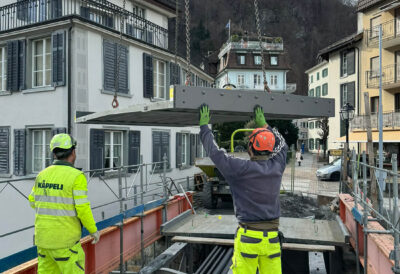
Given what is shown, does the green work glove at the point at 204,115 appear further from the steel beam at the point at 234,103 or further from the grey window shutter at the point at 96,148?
the grey window shutter at the point at 96,148

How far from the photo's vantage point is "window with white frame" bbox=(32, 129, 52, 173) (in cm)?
1222

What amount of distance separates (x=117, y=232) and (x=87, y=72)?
7.42 meters

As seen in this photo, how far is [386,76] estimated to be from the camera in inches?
1000

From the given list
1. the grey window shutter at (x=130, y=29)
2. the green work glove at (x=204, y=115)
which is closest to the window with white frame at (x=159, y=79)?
the grey window shutter at (x=130, y=29)

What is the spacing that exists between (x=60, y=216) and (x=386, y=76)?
2698 centimetres

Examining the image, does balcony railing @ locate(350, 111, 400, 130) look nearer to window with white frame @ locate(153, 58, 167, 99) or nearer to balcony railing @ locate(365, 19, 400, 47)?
balcony railing @ locate(365, 19, 400, 47)

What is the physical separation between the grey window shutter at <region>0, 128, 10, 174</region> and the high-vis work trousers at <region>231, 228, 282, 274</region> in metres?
11.7

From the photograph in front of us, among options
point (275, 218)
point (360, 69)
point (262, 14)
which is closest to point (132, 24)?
point (275, 218)

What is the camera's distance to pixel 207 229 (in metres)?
7.47

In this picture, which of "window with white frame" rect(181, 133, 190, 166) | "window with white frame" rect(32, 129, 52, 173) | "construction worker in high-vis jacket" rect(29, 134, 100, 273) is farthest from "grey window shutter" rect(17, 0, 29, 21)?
"construction worker in high-vis jacket" rect(29, 134, 100, 273)

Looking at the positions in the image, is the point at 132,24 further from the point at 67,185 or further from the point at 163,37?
the point at 67,185

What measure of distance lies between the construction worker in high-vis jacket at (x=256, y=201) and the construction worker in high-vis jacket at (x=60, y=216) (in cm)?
157

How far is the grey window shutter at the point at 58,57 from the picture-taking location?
11.7 meters

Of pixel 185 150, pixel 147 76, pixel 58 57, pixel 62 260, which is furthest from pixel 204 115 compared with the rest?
pixel 185 150
